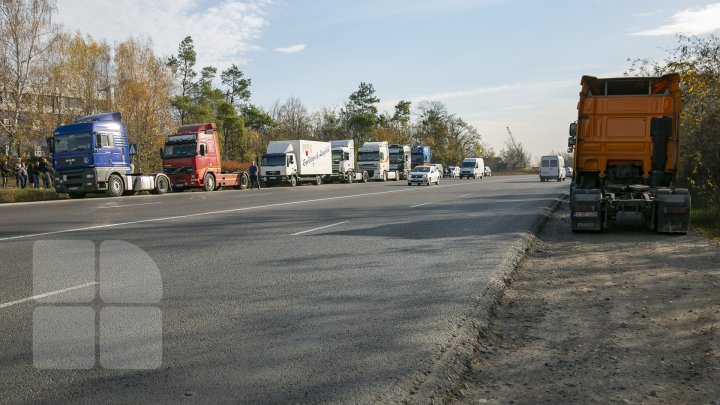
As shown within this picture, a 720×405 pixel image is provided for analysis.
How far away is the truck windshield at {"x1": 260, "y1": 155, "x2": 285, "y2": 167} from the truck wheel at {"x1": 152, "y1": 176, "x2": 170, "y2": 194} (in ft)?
31.5

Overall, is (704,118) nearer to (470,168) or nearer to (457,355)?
(457,355)

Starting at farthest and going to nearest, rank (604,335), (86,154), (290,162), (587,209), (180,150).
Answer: (290,162) < (180,150) < (86,154) < (587,209) < (604,335)

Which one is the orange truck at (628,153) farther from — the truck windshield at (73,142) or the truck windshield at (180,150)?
the truck windshield at (180,150)

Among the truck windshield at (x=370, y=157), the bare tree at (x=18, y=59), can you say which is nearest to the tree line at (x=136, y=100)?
the bare tree at (x=18, y=59)

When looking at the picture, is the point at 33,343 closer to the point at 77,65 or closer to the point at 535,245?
the point at 535,245

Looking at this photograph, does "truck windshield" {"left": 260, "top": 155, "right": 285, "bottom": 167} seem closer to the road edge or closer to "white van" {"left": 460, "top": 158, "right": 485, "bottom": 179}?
the road edge

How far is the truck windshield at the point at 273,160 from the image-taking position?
40.1 m

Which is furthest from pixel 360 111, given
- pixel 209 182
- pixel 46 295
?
pixel 46 295

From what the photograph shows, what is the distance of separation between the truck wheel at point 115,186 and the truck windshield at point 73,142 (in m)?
2.03

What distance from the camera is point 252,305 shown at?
19.3 ft

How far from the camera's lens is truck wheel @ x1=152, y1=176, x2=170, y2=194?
31047 millimetres

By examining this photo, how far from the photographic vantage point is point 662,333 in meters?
5.08

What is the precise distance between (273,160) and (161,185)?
1053cm

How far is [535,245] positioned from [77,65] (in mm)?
45629
